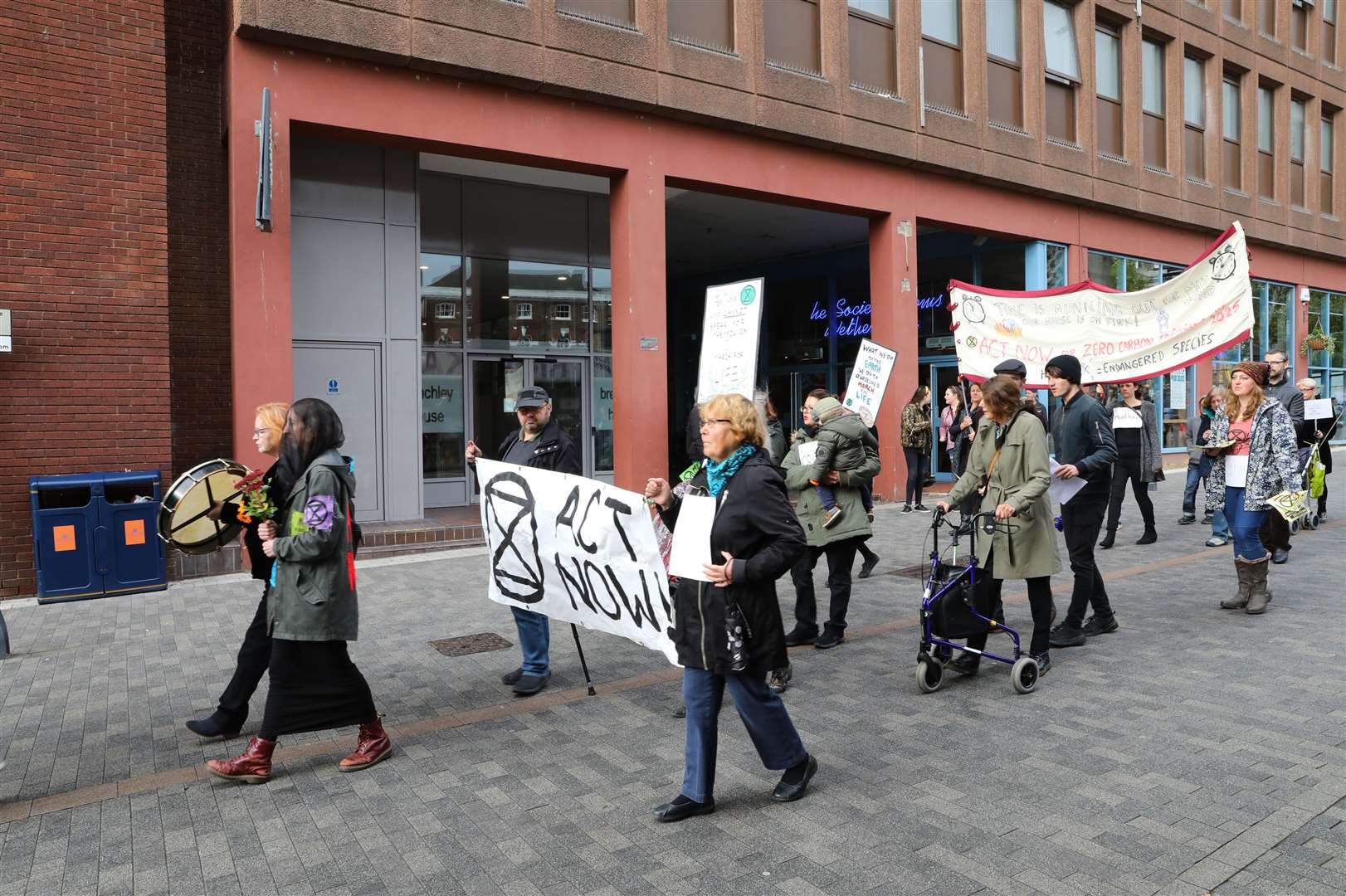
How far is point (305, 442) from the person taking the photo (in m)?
4.51

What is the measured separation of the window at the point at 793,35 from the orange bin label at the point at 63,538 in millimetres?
10998

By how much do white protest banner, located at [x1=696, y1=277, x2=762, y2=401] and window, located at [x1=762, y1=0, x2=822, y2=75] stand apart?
8411mm

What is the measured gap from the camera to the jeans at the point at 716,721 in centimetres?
400

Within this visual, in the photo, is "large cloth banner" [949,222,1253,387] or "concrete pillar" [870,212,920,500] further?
"concrete pillar" [870,212,920,500]

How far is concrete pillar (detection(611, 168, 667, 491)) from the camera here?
43.3ft

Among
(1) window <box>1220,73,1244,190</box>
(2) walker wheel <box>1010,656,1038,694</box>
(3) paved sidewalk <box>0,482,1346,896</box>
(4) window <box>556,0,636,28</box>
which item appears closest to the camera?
(3) paved sidewalk <box>0,482,1346,896</box>

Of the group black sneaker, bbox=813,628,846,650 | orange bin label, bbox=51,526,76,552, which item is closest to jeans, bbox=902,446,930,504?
black sneaker, bbox=813,628,846,650

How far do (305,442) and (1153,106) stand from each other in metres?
21.5

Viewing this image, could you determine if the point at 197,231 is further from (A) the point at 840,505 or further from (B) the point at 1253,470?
(B) the point at 1253,470

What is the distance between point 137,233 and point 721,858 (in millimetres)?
9233

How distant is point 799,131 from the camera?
47.3 ft

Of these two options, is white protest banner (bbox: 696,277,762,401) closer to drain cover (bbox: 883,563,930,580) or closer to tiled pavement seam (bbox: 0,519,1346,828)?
tiled pavement seam (bbox: 0,519,1346,828)

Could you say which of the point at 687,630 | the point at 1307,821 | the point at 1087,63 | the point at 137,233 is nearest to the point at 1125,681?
the point at 1307,821

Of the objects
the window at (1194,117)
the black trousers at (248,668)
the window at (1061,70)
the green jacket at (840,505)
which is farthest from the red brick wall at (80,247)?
the window at (1194,117)
